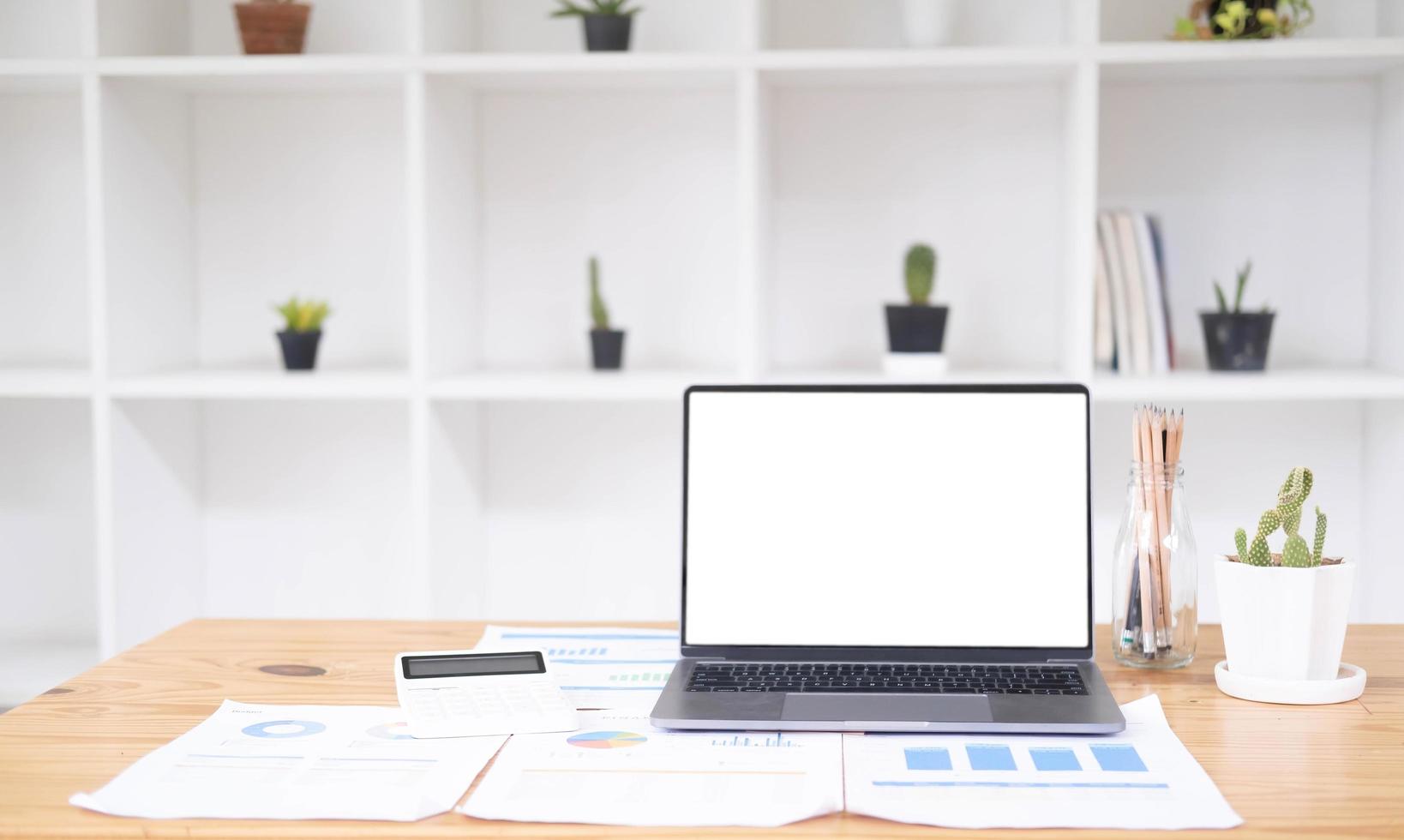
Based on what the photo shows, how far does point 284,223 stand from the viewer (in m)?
2.62

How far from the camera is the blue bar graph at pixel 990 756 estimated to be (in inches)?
38.0

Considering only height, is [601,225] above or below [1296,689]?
above

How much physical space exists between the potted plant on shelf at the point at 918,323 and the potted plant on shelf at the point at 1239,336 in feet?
1.57

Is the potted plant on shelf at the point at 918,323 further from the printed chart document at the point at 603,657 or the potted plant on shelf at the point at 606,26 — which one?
the printed chart document at the point at 603,657

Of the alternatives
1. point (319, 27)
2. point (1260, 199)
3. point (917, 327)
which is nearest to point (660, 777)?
point (917, 327)

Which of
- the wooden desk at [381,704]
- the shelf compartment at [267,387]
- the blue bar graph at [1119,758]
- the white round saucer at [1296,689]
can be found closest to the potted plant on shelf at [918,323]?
the shelf compartment at [267,387]

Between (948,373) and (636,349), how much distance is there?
2.06ft

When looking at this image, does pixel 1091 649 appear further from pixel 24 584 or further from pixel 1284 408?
pixel 24 584

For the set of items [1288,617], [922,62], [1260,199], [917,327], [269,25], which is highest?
[269,25]

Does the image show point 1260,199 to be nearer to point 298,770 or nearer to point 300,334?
point 300,334

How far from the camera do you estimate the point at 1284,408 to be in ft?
8.08

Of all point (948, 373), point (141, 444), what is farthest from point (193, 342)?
point (948, 373)

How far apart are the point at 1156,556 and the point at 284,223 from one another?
1.98 metres

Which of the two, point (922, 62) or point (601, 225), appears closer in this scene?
point (922, 62)
